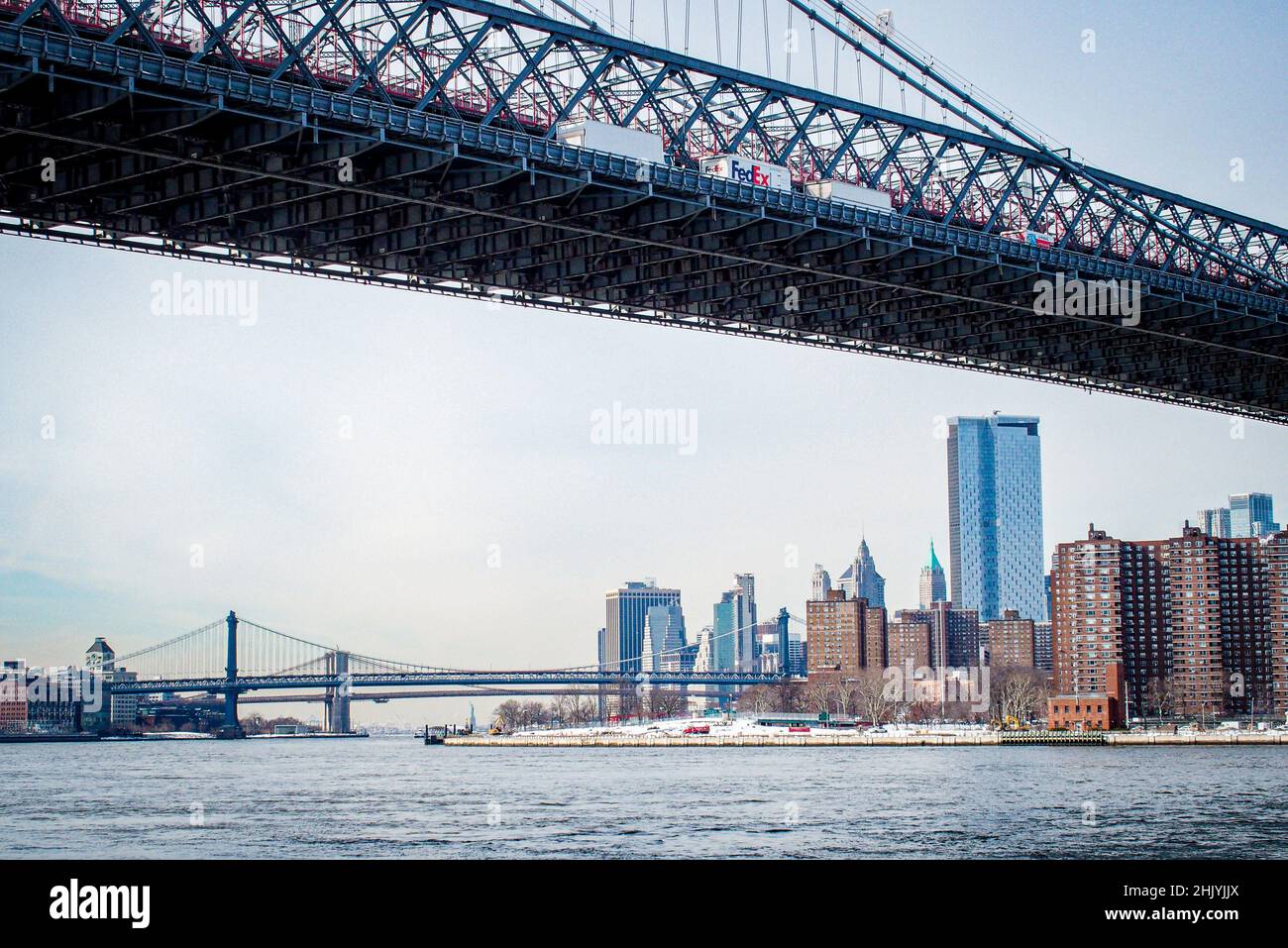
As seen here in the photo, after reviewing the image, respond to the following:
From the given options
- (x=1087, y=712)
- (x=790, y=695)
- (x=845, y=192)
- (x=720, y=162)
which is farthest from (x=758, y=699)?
(x=720, y=162)

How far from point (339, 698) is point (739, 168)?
120 metres

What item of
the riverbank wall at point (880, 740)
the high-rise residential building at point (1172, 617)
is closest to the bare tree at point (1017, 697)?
the high-rise residential building at point (1172, 617)

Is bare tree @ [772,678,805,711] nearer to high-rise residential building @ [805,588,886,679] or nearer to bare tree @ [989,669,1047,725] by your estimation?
high-rise residential building @ [805,588,886,679]

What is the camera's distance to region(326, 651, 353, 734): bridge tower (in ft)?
477

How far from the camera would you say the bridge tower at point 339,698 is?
145387 mm

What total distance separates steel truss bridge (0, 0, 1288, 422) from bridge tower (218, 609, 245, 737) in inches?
4104

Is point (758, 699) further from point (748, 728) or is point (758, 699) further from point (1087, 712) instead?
point (1087, 712)

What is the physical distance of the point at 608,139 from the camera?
3528 centimetres

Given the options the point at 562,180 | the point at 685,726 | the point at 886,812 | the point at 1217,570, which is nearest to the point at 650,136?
the point at 562,180

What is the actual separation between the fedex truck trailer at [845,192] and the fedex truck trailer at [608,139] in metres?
5.62

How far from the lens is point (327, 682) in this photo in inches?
5458

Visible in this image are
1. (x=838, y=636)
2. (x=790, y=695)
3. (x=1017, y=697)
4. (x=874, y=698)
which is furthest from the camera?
(x=838, y=636)

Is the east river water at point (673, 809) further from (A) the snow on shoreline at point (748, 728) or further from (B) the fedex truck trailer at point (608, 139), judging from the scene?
(A) the snow on shoreline at point (748, 728)
